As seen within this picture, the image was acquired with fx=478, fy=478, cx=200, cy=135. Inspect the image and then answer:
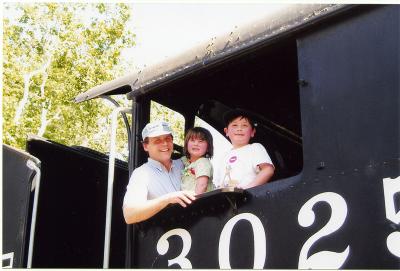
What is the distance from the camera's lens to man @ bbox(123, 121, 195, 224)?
8.15 feet

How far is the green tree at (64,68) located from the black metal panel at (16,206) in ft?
31.5

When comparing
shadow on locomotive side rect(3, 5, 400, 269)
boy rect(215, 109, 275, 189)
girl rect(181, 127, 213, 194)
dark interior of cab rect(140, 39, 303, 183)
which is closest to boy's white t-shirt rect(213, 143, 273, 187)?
boy rect(215, 109, 275, 189)

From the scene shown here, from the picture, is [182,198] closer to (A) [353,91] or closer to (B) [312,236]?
(B) [312,236]

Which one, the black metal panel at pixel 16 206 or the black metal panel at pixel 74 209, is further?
the black metal panel at pixel 74 209

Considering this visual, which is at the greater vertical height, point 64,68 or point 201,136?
point 64,68

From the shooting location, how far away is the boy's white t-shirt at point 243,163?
2.58 meters

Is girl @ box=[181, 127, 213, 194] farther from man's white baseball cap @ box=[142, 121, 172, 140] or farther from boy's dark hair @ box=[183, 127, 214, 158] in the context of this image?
man's white baseball cap @ box=[142, 121, 172, 140]

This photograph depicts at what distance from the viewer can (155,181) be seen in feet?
9.08

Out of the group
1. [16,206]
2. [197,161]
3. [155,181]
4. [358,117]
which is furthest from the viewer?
[16,206]

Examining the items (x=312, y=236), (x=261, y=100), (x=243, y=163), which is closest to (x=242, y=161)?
(x=243, y=163)

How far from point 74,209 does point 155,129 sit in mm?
1412

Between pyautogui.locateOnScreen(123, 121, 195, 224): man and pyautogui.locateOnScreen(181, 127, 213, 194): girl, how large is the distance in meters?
0.08

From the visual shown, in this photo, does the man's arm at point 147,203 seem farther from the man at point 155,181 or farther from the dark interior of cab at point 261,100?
the dark interior of cab at point 261,100

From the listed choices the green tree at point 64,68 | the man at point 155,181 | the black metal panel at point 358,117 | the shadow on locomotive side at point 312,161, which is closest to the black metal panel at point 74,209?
the shadow on locomotive side at point 312,161
